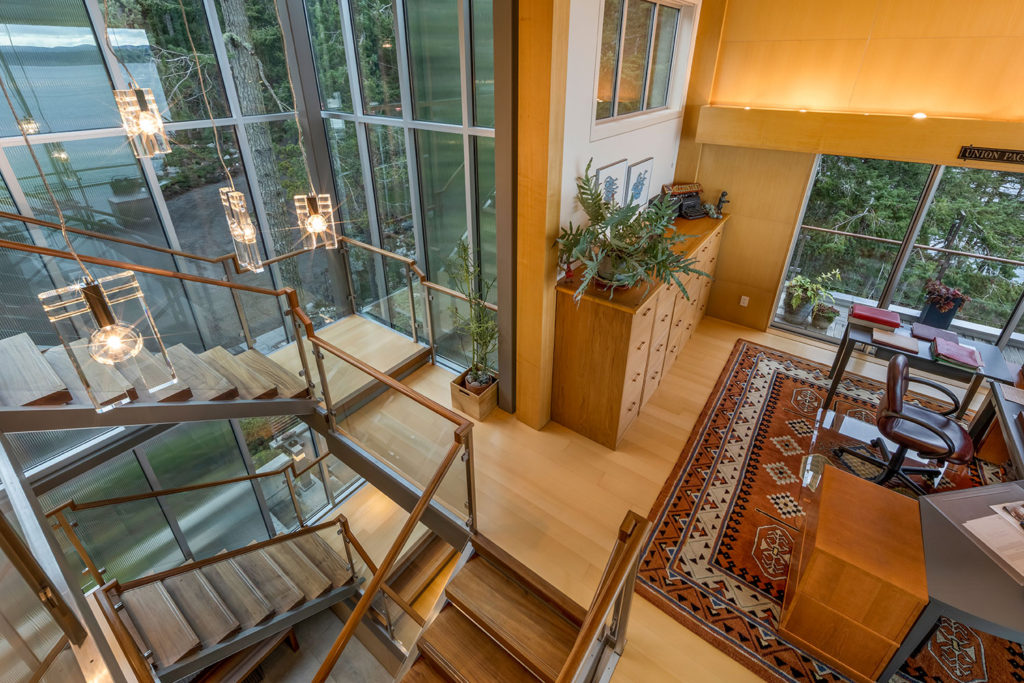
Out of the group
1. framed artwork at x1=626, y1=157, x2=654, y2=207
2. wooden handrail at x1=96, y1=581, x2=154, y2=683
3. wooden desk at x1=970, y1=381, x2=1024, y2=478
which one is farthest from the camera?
framed artwork at x1=626, y1=157, x2=654, y2=207

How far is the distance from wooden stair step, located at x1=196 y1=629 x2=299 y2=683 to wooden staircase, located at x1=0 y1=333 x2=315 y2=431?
2.71 metres

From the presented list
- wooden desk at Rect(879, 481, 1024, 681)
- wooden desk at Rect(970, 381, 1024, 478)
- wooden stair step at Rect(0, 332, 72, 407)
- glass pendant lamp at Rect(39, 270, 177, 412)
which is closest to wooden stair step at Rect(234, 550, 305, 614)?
glass pendant lamp at Rect(39, 270, 177, 412)

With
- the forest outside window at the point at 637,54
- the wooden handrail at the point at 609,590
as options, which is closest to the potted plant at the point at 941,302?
the forest outside window at the point at 637,54

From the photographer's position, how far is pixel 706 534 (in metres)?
3.49

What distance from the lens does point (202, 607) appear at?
4258 mm

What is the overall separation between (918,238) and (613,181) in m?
3.32

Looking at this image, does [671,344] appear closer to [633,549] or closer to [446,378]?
[446,378]

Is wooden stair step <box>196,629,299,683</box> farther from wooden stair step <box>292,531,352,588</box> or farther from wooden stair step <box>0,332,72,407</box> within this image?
wooden stair step <box>0,332,72,407</box>

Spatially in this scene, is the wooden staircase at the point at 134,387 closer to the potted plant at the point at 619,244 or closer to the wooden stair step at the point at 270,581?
the wooden stair step at the point at 270,581

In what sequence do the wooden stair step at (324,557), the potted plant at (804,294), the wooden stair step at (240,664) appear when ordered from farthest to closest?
the potted plant at (804,294), the wooden stair step at (324,557), the wooden stair step at (240,664)

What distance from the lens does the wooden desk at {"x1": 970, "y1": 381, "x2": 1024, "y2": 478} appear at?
123 inches

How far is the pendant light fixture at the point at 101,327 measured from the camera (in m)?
1.90

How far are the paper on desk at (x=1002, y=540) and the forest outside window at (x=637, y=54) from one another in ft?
11.7

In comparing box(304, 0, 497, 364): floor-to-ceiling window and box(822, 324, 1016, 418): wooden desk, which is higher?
box(304, 0, 497, 364): floor-to-ceiling window
